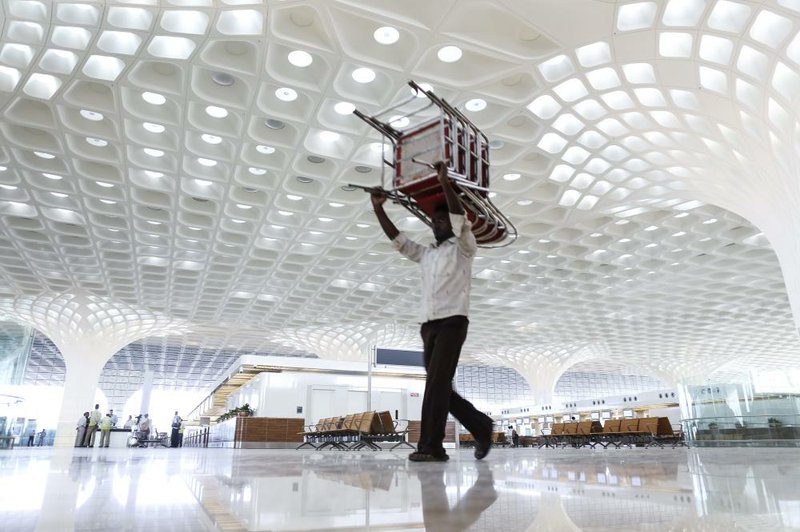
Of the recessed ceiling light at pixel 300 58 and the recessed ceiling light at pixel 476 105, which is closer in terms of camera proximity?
the recessed ceiling light at pixel 300 58

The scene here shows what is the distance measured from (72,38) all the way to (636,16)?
12.9 m

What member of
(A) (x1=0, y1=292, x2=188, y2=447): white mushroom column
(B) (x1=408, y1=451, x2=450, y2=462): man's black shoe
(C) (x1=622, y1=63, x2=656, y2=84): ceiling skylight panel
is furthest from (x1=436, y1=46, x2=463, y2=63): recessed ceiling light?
(A) (x1=0, y1=292, x2=188, y2=447): white mushroom column

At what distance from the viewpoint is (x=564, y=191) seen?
65.8 ft

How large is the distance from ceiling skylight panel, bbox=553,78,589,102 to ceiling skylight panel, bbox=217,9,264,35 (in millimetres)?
7810

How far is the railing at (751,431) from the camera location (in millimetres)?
18906

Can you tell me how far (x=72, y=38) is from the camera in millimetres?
12125

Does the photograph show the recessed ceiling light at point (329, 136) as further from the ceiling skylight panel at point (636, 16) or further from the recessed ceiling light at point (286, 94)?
the ceiling skylight panel at point (636, 16)

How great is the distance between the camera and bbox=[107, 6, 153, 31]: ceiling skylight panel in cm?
1134

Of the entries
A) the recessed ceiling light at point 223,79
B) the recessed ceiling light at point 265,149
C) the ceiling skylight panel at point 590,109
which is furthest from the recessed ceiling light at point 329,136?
the ceiling skylight panel at point 590,109

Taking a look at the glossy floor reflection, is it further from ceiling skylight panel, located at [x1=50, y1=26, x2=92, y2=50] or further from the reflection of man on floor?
ceiling skylight panel, located at [x1=50, y1=26, x2=92, y2=50]

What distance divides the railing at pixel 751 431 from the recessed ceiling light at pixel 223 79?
21.3m

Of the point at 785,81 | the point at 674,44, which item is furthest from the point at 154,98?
the point at 785,81

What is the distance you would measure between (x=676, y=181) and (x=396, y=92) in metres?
10.8

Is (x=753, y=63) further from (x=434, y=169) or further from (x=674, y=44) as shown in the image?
(x=434, y=169)
